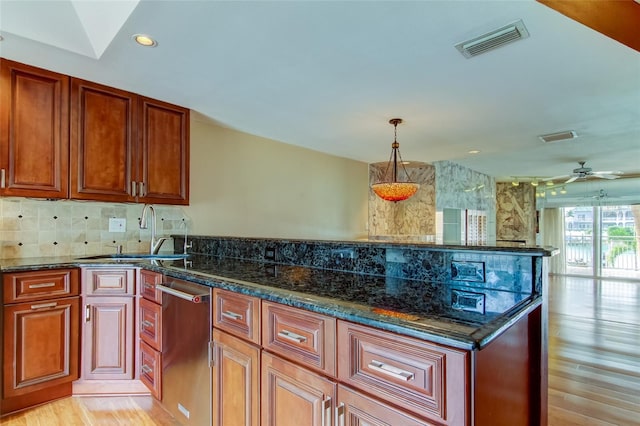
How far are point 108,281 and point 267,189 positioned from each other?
7.64 ft

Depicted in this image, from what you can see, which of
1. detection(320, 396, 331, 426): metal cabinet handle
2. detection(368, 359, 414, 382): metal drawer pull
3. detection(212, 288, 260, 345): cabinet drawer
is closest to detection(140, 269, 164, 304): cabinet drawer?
detection(212, 288, 260, 345): cabinet drawer

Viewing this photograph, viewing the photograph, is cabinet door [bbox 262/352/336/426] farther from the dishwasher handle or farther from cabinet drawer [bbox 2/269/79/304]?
cabinet drawer [bbox 2/269/79/304]

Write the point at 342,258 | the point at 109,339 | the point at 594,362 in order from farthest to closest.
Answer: the point at 594,362
the point at 109,339
the point at 342,258

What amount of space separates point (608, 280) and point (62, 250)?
10285mm

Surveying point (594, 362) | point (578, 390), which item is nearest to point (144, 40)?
→ point (578, 390)

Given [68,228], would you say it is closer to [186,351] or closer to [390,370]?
[186,351]

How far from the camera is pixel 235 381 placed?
1.47 meters

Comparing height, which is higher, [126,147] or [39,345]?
[126,147]

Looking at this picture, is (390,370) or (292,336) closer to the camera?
(390,370)

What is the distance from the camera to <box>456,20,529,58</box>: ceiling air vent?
185cm

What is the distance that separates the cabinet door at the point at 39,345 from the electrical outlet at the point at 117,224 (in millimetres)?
877

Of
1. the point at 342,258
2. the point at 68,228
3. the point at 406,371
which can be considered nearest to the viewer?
the point at 406,371

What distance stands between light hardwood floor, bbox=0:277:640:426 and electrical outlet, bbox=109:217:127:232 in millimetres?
1326

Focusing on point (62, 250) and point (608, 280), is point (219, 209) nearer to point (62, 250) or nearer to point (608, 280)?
point (62, 250)
